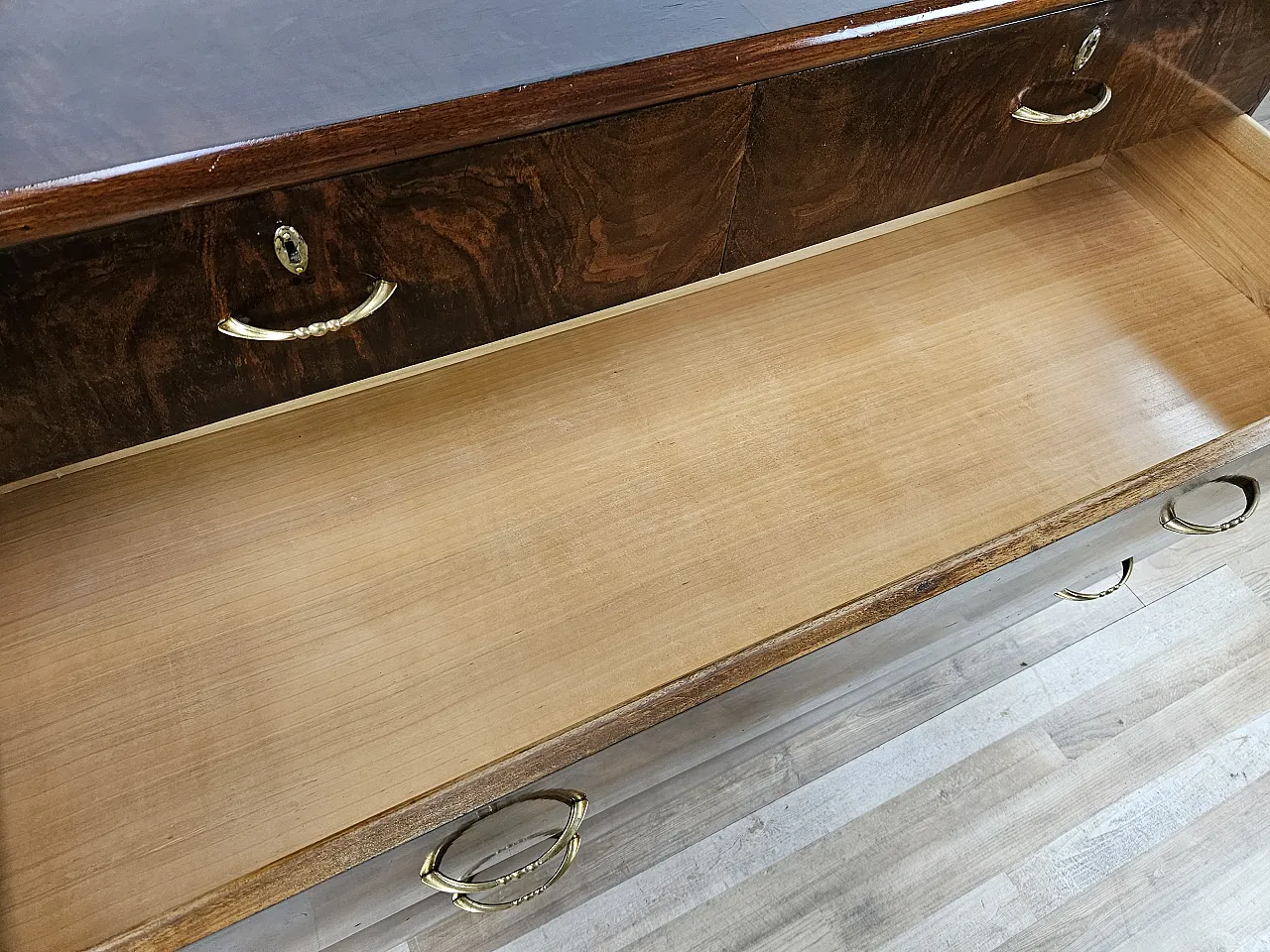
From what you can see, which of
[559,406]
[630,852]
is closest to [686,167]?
[559,406]

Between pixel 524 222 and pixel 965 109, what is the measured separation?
0.31 metres

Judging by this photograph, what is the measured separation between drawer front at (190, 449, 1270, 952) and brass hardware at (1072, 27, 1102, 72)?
0.29 m

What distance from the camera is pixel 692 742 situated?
1.83ft

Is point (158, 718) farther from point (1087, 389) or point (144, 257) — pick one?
point (1087, 389)

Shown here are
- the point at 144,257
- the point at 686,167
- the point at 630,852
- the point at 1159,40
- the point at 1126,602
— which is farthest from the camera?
the point at 1126,602

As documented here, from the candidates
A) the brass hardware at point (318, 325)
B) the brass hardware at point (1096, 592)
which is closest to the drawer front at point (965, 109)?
the brass hardware at point (318, 325)

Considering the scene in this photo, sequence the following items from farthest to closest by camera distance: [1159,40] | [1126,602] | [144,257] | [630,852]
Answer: [1126,602] → [630,852] → [1159,40] → [144,257]

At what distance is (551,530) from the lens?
59cm

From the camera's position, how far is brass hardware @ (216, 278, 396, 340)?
46cm

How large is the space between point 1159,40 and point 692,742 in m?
0.58

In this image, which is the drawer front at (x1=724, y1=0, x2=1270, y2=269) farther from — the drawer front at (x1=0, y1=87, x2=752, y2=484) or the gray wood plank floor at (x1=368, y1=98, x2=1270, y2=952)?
the gray wood plank floor at (x1=368, y1=98, x2=1270, y2=952)

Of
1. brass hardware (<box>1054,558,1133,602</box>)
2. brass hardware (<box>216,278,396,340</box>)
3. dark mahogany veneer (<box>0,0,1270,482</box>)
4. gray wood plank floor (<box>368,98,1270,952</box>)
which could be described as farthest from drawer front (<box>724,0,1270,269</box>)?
gray wood plank floor (<box>368,98,1270,952</box>)

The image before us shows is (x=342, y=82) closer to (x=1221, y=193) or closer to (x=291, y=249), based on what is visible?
(x=291, y=249)

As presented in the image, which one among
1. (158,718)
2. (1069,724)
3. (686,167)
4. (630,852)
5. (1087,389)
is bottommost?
(1069,724)
